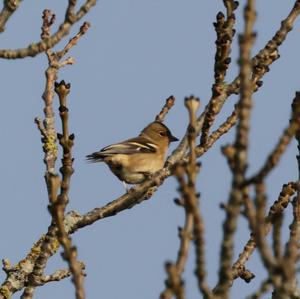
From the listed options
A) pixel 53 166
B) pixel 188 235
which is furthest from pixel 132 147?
pixel 188 235

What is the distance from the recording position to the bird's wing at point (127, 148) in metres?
10.6

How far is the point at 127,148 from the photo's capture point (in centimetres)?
1114

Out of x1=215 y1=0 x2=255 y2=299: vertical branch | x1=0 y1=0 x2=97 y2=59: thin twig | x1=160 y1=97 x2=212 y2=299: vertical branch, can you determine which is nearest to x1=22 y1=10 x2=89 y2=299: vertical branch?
x1=160 y1=97 x2=212 y2=299: vertical branch

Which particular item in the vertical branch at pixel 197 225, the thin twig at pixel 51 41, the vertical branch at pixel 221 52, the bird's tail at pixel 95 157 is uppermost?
the bird's tail at pixel 95 157

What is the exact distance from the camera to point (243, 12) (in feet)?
9.69

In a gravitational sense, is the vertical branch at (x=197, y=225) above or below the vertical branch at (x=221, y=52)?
below

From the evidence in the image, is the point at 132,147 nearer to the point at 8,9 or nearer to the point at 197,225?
the point at 8,9

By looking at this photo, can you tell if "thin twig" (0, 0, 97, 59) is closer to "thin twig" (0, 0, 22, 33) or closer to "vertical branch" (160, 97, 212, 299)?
"thin twig" (0, 0, 22, 33)

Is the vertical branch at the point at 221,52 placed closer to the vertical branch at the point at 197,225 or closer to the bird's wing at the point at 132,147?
the vertical branch at the point at 197,225

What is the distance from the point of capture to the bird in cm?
1066

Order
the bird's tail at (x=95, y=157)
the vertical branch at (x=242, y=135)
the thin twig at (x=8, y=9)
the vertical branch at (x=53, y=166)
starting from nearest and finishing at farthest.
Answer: the vertical branch at (x=242, y=135), the vertical branch at (x=53, y=166), the thin twig at (x=8, y=9), the bird's tail at (x=95, y=157)

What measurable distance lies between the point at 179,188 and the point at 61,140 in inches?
99.3

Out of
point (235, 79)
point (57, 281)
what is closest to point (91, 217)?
point (57, 281)

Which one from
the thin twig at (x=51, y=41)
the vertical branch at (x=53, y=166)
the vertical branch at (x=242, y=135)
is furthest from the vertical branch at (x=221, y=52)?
the vertical branch at (x=242, y=135)
